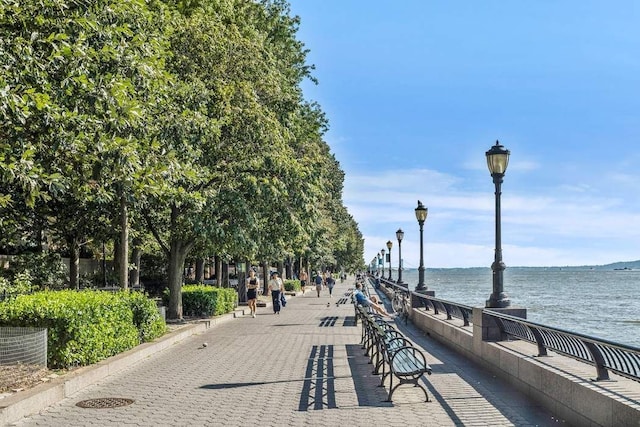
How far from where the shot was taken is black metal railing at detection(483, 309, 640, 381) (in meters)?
7.30

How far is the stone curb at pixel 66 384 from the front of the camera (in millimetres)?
7945

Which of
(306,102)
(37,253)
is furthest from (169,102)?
(306,102)

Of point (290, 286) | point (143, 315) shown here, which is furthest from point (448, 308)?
point (290, 286)

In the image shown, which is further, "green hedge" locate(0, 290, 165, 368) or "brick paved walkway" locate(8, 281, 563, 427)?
"green hedge" locate(0, 290, 165, 368)

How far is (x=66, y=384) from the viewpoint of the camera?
9.39m

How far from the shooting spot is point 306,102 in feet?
133

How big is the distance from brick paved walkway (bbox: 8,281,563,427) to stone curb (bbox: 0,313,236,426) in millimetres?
122

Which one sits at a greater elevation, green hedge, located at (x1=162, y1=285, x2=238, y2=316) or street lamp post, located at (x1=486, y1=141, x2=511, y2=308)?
street lamp post, located at (x1=486, y1=141, x2=511, y2=308)

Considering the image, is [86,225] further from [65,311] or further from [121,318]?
[65,311]

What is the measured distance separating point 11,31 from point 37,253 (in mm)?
21005

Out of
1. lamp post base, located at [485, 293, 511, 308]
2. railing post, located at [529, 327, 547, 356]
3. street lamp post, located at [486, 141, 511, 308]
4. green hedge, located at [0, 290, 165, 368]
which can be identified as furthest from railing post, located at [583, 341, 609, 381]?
green hedge, located at [0, 290, 165, 368]

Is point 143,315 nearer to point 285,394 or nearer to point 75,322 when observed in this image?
point 75,322

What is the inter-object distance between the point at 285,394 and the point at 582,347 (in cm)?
405

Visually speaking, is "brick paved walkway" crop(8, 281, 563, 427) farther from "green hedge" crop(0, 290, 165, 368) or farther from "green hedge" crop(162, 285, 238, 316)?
"green hedge" crop(162, 285, 238, 316)
